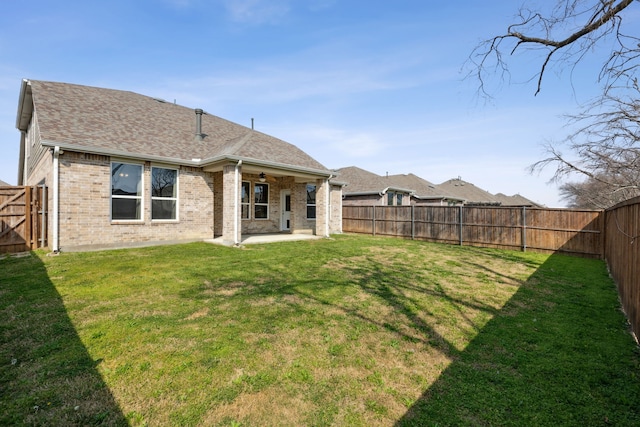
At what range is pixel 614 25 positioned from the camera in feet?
14.2

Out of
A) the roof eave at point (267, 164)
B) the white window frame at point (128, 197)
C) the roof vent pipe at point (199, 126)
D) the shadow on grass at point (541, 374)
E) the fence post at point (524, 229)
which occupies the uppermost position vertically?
the roof vent pipe at point (199, 126)

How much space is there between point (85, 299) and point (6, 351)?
5.77 feet

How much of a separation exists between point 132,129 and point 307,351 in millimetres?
11945

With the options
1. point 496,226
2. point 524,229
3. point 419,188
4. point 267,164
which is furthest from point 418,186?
point 267,164

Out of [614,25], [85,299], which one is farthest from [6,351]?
[614,25]

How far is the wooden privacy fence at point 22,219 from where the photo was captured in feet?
30.2

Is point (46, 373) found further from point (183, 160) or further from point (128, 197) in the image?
point (183, 160)

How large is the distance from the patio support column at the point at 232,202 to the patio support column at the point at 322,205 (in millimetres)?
4506

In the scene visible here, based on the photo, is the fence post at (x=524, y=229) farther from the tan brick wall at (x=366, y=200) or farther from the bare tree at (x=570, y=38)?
the tan brick wall at (x=366, y=200)

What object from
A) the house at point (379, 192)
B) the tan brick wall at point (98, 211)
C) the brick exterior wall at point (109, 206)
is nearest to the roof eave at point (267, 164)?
the brick exterior wall at point (109, 206)

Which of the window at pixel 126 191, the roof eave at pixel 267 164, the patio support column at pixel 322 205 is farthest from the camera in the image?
the patio support column at pixel 322 205

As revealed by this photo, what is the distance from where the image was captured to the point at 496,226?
43.7 ft

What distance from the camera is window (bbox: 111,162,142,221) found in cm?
1005

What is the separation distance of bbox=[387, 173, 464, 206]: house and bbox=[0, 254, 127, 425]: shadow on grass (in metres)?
26.1
